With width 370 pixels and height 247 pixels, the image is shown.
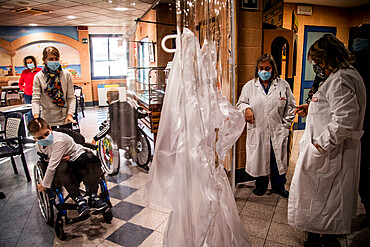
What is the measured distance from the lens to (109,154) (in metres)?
2.00

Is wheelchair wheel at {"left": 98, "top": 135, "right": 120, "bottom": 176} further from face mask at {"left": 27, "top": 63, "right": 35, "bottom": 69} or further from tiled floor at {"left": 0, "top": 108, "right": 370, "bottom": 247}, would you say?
face mask at {"left": 27, "top": 63, "right": 35, "bottom": 69}

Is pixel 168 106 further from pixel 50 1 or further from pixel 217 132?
pixel 50 1

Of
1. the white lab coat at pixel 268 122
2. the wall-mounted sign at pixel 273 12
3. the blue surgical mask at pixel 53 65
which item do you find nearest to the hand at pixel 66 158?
the blue surgical mask at pixel 53 65

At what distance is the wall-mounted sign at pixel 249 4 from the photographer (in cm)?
247

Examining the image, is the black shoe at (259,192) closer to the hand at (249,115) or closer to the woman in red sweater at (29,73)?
the hand at (249,115)

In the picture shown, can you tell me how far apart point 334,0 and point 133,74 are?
15.1 feet

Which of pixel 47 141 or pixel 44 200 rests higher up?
pixel 47 141

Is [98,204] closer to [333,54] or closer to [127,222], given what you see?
[127,222]

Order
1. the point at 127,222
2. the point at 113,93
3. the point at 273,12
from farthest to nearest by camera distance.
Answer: the point at 273,12
the point at 127,222
the point at 113,93

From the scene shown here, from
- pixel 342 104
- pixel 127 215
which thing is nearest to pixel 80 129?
pixel 127 215

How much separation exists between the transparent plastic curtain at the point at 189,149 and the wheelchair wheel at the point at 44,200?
1058mm

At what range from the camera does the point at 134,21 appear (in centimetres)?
132

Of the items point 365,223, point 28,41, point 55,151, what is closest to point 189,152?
point 55,151

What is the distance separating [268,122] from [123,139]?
4.49 ft
